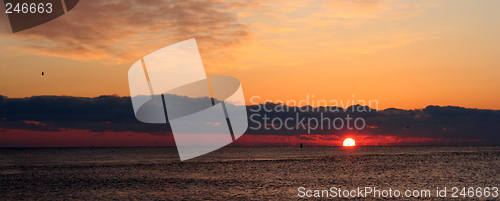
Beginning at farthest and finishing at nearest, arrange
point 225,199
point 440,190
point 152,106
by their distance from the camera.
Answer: point 152,106 < point 440,190 < point 225,199

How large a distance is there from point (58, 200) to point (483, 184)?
34.8 meters

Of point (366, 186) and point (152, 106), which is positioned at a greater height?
point (152, 106)

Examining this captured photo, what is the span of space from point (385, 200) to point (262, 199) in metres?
8.47

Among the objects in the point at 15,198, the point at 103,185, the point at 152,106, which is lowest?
the point at 103,185

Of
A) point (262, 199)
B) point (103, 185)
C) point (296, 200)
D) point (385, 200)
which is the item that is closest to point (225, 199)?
point (262, 199)

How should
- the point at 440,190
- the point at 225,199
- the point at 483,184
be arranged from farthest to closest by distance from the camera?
the point at 483,184 → the point at 440,190 → the point at 225,199

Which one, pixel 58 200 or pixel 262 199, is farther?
pixel 58 200

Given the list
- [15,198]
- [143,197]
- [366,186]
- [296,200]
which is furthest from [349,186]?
[15,198]

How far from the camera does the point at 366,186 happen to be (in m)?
36.5

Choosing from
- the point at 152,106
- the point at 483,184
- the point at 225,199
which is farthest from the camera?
the point at 152,106

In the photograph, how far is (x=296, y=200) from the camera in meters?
29.3

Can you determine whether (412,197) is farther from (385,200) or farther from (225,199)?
(225,199)

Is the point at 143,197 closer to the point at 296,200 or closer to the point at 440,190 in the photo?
the point at 296,200

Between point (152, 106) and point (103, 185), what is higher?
point (152, 106)
